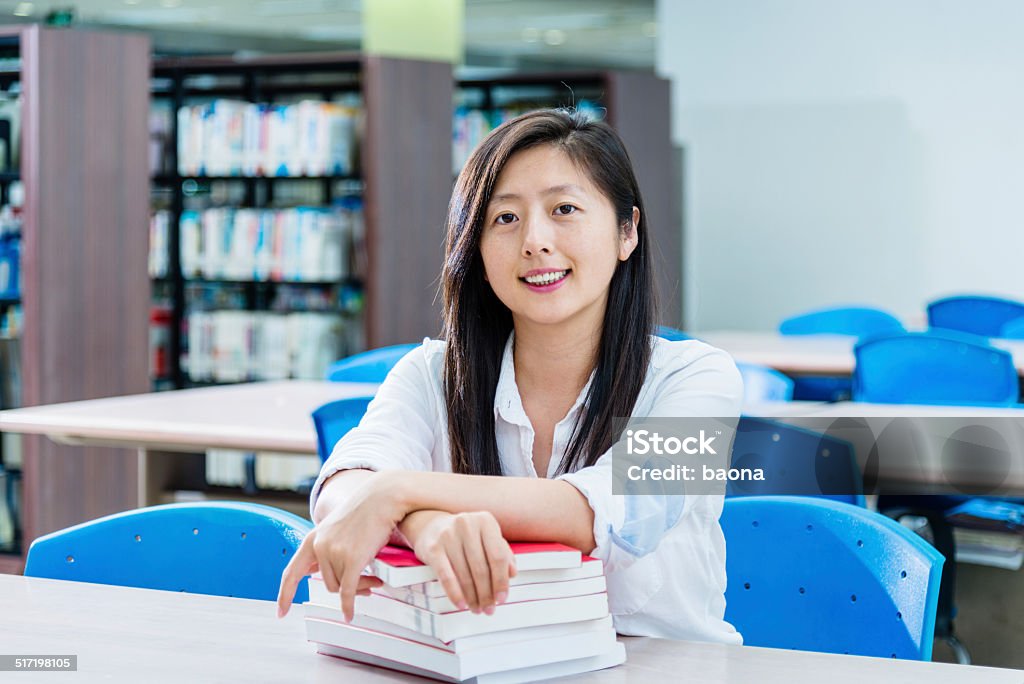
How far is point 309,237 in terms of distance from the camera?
217 inches

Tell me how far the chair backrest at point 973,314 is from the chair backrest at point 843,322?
1.66ft

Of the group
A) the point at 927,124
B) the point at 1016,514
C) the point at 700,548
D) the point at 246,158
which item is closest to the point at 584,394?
the point at 700,548

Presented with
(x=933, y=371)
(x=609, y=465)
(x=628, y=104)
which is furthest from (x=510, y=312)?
(x=628, y=104)

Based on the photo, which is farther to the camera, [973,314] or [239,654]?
[973,314]

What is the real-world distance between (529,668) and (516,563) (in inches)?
3.9

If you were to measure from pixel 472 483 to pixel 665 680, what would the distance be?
0.85 feet

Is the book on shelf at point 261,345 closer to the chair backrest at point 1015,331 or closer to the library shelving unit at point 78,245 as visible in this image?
the library shelving unit at point 78,245

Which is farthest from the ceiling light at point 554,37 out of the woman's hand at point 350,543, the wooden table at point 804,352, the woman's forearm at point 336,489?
the woman's hand at point 350,543

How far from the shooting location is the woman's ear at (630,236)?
1563mm

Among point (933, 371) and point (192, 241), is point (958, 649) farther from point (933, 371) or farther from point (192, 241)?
point (192, 241)

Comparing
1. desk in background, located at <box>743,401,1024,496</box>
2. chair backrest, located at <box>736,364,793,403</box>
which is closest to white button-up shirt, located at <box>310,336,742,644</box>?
desk in background, located at <box>743,401,1024,496</box>

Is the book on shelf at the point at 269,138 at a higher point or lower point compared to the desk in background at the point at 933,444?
higher

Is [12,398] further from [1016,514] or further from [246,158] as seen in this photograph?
[1016,514]

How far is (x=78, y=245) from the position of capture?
4.72 metres
